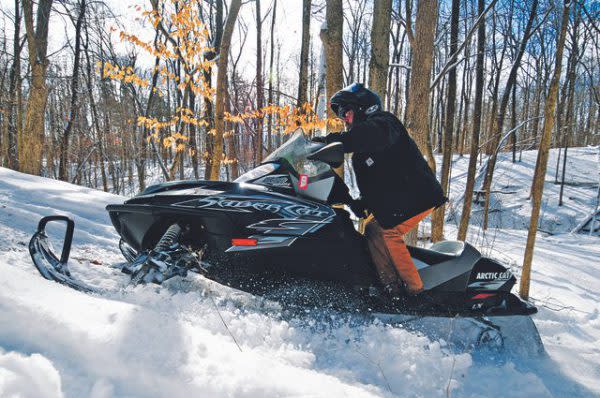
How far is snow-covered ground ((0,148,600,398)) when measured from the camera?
1.24m

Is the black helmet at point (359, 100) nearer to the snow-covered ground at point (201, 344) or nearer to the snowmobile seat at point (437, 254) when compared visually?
the snowmobile seat at point (437, 254)

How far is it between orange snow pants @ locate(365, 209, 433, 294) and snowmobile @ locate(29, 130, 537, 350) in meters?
0.07

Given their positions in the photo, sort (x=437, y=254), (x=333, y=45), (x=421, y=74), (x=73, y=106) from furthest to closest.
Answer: (x=73, y=106) → (x=333, y=45) → (x=421, y=74) → (x=437, y=254)

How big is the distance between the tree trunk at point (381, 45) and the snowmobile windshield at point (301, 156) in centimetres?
281

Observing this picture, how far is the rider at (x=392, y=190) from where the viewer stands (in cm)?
264

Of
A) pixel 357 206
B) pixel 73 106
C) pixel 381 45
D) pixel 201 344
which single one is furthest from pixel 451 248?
pixel 73 106

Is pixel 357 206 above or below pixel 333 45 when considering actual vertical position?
below

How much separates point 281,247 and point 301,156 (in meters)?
0.70

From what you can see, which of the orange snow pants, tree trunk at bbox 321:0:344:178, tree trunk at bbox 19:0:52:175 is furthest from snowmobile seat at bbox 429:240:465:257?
tree trunk at bbox 19:0:52:175

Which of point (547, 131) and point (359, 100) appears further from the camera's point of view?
point (547, 131)

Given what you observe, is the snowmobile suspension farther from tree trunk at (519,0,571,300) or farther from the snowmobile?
tree trunk at (519,0,571,300)

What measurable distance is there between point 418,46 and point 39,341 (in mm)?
4999

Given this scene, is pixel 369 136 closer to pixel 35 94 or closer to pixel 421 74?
pixel 421 74

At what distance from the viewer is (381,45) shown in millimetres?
5176
